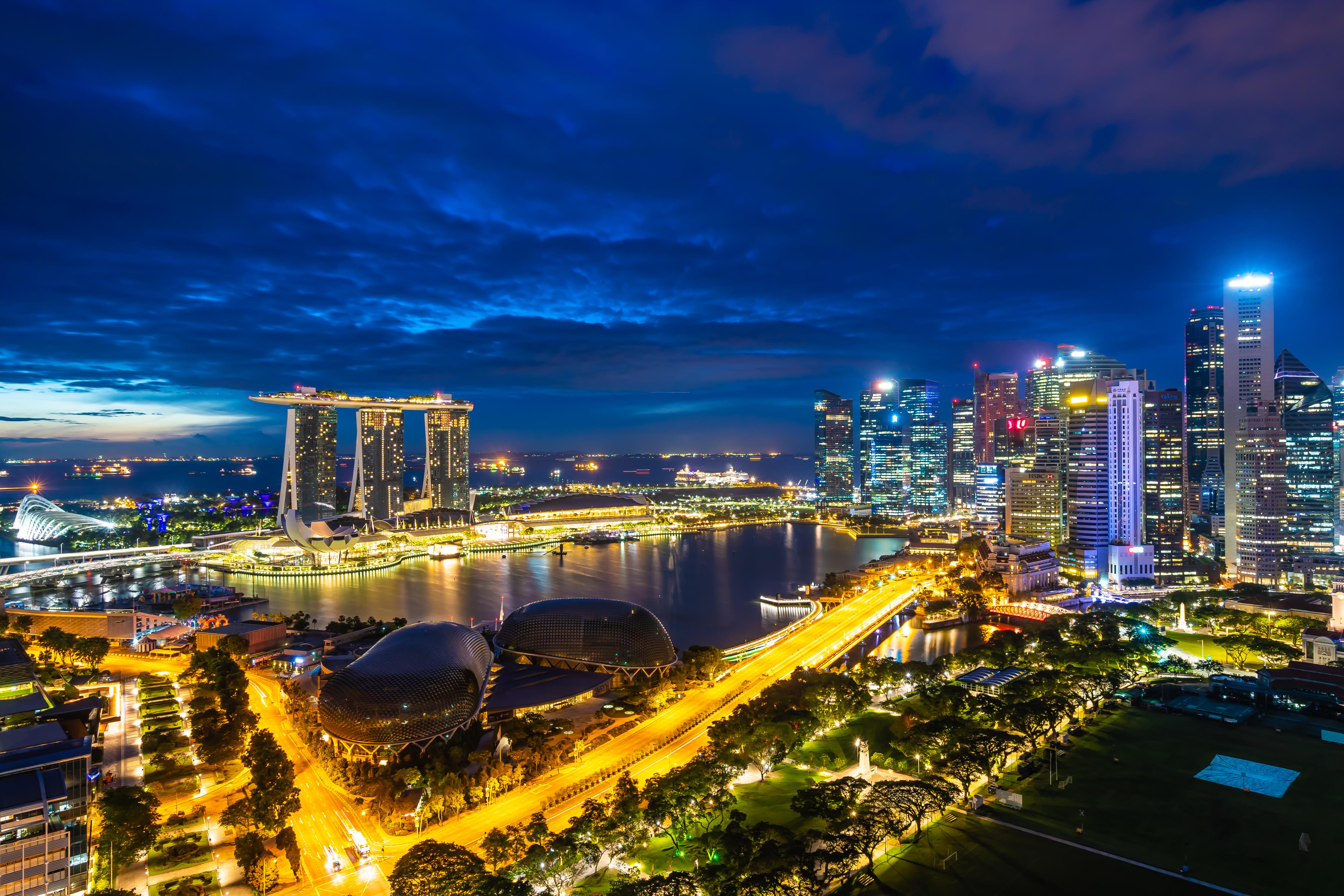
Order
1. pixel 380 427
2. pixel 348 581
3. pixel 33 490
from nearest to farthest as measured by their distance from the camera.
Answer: pixel 348 581, pixel 380 427, pixel 33 490

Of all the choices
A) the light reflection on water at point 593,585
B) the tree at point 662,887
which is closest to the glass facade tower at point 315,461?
the light reflection on water at point 593,585

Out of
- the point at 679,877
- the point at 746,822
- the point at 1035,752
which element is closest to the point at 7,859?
the point at 679,877

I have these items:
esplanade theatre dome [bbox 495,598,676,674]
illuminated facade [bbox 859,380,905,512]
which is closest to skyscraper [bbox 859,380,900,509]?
illuminated facade [bbox 859,380,905,512]

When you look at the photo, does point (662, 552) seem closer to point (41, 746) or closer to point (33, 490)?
point (41, 746)

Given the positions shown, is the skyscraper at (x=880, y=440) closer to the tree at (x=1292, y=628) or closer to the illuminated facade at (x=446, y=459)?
the illuminated facade at (x=446, y=459)

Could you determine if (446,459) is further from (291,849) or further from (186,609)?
(291,849)

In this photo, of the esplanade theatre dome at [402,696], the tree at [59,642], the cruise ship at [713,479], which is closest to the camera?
the esplanade theatre dome at [402,696]
